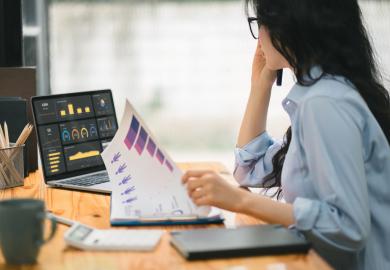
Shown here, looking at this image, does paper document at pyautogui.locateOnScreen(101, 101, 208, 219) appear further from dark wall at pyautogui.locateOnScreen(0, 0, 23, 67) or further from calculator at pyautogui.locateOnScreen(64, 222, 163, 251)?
dark wall at pyautogui.locateOnScreen(0, 0, 23, 67)

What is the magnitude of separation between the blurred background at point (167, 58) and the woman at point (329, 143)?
115 cm

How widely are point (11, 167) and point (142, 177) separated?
450mm

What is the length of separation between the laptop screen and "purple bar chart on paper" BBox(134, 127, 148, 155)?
0.44 metres

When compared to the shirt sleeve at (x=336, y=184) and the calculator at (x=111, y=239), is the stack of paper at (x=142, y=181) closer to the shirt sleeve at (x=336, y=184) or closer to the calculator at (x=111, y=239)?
the calculator at (x=111, y=239)

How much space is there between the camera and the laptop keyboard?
1659 millimetres

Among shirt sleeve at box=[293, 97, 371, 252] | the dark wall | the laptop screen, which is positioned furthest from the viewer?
the dark wall

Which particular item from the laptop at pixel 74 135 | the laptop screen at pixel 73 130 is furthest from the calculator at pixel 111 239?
the laptop screen at pixel 73 130

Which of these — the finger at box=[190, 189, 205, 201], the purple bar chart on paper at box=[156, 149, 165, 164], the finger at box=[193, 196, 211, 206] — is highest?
the purple bar chart on paper at box=[156, 149, 165, 164]

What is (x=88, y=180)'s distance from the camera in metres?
1.69

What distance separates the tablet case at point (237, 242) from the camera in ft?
3.54

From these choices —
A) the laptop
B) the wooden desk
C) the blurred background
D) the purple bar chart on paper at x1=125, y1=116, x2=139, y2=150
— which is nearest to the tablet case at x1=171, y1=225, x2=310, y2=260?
the wooden desk

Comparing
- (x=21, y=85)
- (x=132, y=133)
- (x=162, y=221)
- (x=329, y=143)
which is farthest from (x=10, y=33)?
(x=329, y=143)

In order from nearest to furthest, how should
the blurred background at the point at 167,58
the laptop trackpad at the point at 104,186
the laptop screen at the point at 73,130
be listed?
the laptop trackpad at the point at 104,186 < the laptop screen at the point at 73,130 < the blurred background at the point at 167,58

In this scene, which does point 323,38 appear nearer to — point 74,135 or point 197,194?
point 197,194
